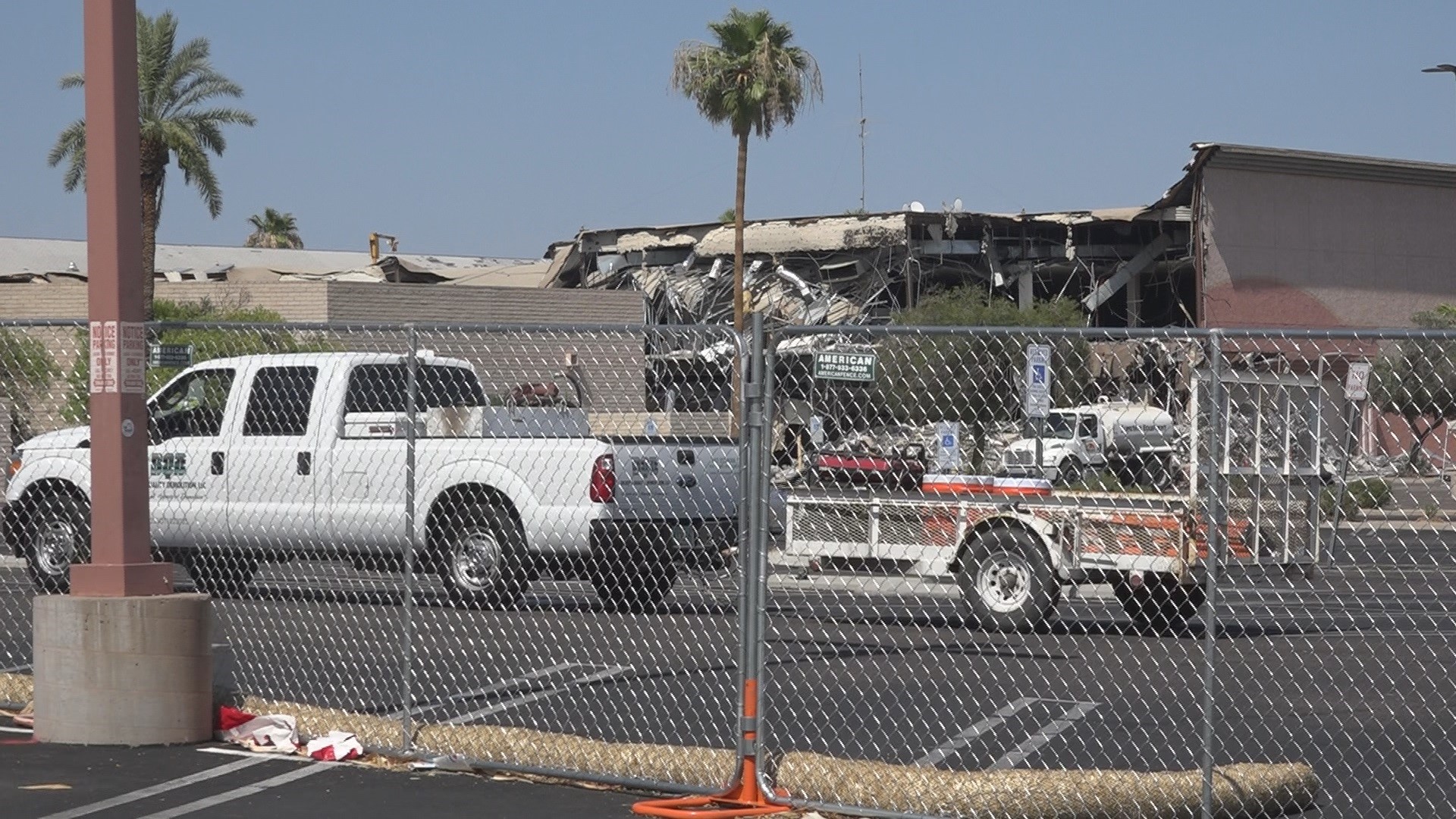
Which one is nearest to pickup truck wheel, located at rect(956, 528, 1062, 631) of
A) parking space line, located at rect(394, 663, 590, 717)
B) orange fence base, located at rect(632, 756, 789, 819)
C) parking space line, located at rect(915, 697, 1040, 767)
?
parking space line, located at rect(915, 697, 1040, 767)

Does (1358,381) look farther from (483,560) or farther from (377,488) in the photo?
(377,488)

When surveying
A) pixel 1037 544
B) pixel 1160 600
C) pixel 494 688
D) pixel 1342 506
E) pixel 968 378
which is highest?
pixel 968 378

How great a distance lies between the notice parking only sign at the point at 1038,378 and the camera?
21.9ft

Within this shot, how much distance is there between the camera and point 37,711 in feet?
26.4

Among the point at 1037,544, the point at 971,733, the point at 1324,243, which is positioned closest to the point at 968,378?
the point at 971,733

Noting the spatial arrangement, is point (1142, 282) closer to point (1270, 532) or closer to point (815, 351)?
point (1270, 532)

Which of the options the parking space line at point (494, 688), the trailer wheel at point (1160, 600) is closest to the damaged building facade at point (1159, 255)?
the trailer wheel at point (1160, 600)

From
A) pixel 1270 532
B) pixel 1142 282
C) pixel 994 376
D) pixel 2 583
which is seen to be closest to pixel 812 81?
pixel 1142 282

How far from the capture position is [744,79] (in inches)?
1362

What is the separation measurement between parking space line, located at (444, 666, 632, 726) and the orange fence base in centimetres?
159

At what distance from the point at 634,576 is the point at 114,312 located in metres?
5.15

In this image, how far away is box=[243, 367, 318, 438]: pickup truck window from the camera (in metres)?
13.1

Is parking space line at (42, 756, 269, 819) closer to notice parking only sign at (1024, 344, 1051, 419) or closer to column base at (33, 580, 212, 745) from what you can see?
column base at (33, 580, 212, 745)

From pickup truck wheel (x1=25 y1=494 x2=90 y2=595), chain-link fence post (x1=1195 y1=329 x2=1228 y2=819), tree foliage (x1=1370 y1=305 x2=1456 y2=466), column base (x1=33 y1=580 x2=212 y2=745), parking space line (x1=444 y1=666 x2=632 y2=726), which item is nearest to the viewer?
chain-link fence post (x1=1195 y1=329 x2=1228 y2=819)
